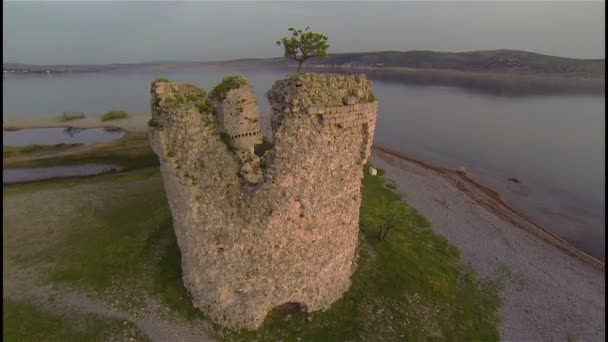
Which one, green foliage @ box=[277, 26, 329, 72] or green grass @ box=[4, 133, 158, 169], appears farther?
green grass @ box=[4, 133, 158, 169]

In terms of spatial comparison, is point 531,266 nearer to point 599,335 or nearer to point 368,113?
point 599,335

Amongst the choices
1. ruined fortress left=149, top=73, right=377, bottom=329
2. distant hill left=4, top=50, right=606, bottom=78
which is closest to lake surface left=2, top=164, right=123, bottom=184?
ruined fortress left=149, top=73, right=377, bottom=329

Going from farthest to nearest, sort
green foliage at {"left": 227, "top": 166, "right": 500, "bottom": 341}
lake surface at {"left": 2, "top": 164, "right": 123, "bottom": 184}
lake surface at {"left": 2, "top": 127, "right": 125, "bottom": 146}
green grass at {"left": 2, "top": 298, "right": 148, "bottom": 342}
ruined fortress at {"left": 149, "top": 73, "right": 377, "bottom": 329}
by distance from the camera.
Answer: lake surface at {"left": 2, "top": 127, "right": 125, "bottom": 146} < lake surface at {"left": 2, "top": 164, "right": 123, "bottom": 184} < green foliage at {"left": 227, "top": 166, "right": 500, "bottom": 341} < green grass at {"left": 2, "top": 298, "right": 148, "bottom": 342} < ruined fortress at {"left": 149, "top": 73, "right": 377, "bottom": 329}

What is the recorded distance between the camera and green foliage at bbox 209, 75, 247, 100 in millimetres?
9820

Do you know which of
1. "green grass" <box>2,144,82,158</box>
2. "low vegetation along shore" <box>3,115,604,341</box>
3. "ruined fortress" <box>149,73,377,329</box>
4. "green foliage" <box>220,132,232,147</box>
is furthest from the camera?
"green grass" <box>2,144,82,158</box>

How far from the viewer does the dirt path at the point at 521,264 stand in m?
15.1

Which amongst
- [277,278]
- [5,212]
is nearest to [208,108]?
[277,278]

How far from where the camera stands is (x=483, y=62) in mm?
156125

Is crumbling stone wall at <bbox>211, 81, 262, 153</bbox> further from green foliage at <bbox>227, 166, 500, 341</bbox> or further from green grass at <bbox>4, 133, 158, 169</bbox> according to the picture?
green grass at <bbox>4, 133, 158, 169</bbox>

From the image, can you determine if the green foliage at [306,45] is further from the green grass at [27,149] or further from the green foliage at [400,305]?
the green grass at [27,149]

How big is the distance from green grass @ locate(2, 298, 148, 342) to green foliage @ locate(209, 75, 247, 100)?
27.9 feet

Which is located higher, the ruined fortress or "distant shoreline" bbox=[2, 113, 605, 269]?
the ruined fortress

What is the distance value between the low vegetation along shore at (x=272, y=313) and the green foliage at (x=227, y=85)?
302 inches

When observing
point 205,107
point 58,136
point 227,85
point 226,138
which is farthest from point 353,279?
point 58,136
